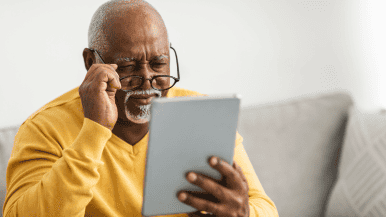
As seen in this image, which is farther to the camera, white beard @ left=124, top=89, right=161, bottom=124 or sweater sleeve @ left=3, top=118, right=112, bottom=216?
white beard @ left=124, top=89, right=161, bottom=124

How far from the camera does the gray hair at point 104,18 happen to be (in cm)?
101

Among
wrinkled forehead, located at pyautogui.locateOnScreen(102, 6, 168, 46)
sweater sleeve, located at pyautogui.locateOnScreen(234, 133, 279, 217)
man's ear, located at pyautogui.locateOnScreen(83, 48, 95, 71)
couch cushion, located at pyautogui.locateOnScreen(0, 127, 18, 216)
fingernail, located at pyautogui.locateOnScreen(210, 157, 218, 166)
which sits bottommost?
couch cushion, located at pyautogui.locateOnScreen(0, 127, 18, 216)

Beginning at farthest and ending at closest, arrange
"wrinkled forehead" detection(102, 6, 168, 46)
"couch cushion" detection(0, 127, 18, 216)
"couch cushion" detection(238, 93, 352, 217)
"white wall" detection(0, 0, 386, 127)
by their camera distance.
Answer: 1. "couch cushion" detection(238, 93, 352, 217)
2. "white wall" detection(0, 0, 386, 127)
3. "couch cushion" detection(0, 127, 18, 216)
4. "wrinkled forehead" detection(102, 6, 168, 46)

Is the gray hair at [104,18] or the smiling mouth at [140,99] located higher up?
the gray hair at [104,18]

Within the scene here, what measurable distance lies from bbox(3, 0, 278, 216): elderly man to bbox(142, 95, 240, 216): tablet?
0.08 ft

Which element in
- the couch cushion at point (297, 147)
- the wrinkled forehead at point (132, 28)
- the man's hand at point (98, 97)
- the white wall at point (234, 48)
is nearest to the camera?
the man's hand at point (98, 97)

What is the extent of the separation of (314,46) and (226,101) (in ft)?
4.84

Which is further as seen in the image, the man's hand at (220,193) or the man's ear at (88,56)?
the man's ear at (88,56)

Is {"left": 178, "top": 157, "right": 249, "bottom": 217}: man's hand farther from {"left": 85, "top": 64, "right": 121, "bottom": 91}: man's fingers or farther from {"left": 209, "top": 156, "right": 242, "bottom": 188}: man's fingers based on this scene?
{"left": 85, "top": 64, "right": 121, "bottom": 91}: man's fingers

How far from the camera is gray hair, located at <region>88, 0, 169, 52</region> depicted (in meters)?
1.01

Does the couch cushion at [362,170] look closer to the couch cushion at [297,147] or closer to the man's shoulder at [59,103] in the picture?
the couch cushion at [297,147]

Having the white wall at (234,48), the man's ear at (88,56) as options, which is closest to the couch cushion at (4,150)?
the white wall at (234,48)

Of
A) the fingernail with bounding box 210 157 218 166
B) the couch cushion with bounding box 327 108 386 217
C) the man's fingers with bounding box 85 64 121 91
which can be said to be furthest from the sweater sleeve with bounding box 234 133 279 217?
the couch cushion with bounding box 327 108 386 217

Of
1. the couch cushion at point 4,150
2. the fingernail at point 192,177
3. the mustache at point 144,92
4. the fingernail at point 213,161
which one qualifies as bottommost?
the couch cushion at point 4,150
